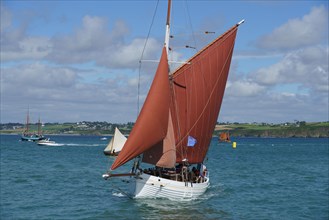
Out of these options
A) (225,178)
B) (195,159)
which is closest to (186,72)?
(195,159)

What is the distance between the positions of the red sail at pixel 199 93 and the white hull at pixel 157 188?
14.2 feet

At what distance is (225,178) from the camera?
7125 centimetres

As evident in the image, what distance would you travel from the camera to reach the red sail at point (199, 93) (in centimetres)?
4753

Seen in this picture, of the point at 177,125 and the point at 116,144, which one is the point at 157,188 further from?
the point at 116,144

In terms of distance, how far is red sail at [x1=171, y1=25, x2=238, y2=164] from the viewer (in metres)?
47.5

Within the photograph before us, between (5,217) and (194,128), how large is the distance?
18615 millimetres

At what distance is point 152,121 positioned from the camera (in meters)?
A: 42.1

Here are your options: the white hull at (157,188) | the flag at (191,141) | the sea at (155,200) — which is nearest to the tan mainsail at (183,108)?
the flag at (191,141)

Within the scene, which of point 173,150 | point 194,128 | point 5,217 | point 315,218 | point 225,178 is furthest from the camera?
point 225,178

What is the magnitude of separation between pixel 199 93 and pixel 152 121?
8052 mm

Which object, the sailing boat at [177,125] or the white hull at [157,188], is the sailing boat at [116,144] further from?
the white hull at [157,188]

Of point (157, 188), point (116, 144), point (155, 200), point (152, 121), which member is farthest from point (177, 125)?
point (116, 144)

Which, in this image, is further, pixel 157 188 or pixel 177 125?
pixel 177 125

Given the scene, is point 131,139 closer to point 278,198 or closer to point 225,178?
point 278,198
